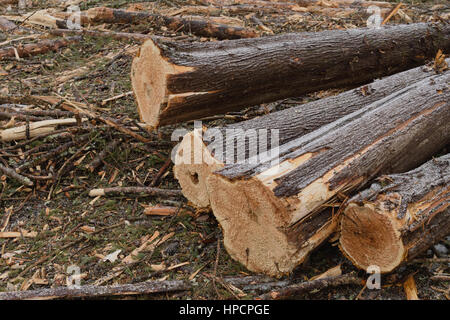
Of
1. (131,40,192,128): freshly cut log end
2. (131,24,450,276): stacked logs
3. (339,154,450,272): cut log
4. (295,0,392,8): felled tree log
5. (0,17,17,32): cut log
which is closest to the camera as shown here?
(339,154,450,272): cut log

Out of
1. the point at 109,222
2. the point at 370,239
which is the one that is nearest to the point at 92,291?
the point at 109,222

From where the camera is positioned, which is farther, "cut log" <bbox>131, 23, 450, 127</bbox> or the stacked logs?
"cut log" <bbox>131, 23, 450, 127</bbox>

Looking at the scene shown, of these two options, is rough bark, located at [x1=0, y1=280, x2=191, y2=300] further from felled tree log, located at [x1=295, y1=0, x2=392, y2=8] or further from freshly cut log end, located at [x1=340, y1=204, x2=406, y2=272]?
felled tree log, located at [x1=295, y1=0, x2=392, y2=8]

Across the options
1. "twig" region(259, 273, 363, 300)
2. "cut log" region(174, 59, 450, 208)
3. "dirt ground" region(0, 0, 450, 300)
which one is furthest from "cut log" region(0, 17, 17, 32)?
"twig" region(259, 273, 363, 300)

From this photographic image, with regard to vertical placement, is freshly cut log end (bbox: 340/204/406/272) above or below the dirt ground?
above

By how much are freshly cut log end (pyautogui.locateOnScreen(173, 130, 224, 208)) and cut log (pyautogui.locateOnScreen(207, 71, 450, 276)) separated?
0.31 meters

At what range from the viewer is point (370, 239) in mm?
2975

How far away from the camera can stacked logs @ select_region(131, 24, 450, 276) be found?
9.69 ft

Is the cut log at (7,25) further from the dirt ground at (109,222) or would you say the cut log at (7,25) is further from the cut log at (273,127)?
the cut log at (273,127)

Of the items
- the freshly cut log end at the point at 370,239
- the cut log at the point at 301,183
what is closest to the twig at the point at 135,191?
the cut log at the point at 301,183

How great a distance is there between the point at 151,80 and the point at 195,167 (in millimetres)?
949

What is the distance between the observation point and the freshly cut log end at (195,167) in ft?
11.7

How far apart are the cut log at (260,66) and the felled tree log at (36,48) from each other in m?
3.43
